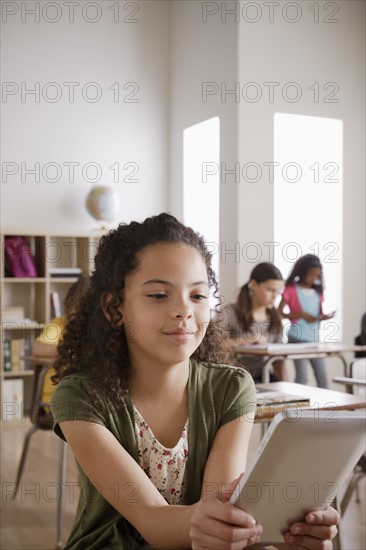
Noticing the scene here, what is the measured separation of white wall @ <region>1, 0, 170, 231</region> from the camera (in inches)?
264

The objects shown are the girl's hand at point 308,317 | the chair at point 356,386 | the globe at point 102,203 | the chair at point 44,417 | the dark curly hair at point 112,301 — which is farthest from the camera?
the globe at point 102,203

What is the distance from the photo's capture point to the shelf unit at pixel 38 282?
6.31 meters

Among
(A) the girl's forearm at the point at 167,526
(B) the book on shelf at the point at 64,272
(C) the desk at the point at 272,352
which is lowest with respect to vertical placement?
(C) the desk at the point at 272,352

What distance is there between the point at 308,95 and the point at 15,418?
3897mm

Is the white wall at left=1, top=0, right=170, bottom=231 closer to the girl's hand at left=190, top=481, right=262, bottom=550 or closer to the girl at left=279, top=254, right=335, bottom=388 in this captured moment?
the girl at left=279, top=254, right=335, bottom=388

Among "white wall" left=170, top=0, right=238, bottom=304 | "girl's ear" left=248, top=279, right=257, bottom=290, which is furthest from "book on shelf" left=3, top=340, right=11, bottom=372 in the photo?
"girl's ear" left=248, top=279, right=257, bottom=290

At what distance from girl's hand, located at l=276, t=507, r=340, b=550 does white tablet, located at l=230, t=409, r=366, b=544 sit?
1 cm

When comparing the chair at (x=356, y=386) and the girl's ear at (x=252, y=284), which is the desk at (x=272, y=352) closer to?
the girl's ear at (x=252, y=284)

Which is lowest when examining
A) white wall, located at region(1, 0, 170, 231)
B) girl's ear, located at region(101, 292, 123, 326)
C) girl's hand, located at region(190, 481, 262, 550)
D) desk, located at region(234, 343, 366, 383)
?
desk, located at region(234, 343, 366, 383)

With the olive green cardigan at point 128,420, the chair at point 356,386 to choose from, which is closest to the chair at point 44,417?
the chair at point 356,386

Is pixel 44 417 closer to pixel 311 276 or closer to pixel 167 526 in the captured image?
pixel 167 526

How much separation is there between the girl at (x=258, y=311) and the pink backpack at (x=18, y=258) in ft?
6.88

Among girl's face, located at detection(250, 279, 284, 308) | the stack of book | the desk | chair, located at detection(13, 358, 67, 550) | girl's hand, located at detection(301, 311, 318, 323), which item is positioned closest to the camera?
the stack of book

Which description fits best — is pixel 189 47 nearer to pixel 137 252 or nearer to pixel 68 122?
pixel 68 122
